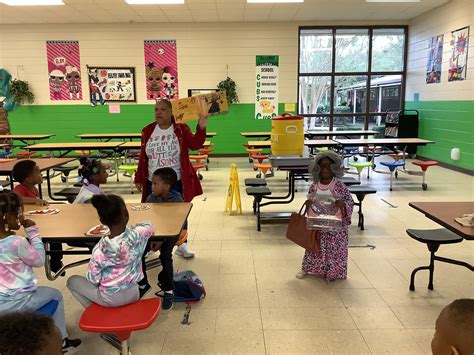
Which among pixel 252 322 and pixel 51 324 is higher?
pixel 51 324

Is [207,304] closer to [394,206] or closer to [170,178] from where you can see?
[170,178]

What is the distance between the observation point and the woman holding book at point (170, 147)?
3.25 meters

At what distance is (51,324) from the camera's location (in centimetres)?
96

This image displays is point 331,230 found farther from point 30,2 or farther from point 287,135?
point 30,2

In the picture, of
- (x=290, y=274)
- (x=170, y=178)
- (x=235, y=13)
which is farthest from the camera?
(x=235, y=13)

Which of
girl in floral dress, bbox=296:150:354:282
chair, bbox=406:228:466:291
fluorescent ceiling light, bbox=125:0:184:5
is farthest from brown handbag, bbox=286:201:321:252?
fluorescent ceiling light, bbox=125:0:184:5

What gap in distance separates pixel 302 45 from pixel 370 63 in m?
1.93

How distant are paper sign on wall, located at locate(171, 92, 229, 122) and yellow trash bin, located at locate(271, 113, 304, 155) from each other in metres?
1.13

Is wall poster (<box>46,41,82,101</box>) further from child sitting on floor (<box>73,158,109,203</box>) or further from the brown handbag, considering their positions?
the brown handbag

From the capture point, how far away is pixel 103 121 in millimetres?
10500

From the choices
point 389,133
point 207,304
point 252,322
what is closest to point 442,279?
point 252,322

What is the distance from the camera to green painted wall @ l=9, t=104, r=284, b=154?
10.4m

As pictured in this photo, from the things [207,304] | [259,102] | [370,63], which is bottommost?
[207,304]

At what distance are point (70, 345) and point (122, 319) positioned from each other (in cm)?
82
